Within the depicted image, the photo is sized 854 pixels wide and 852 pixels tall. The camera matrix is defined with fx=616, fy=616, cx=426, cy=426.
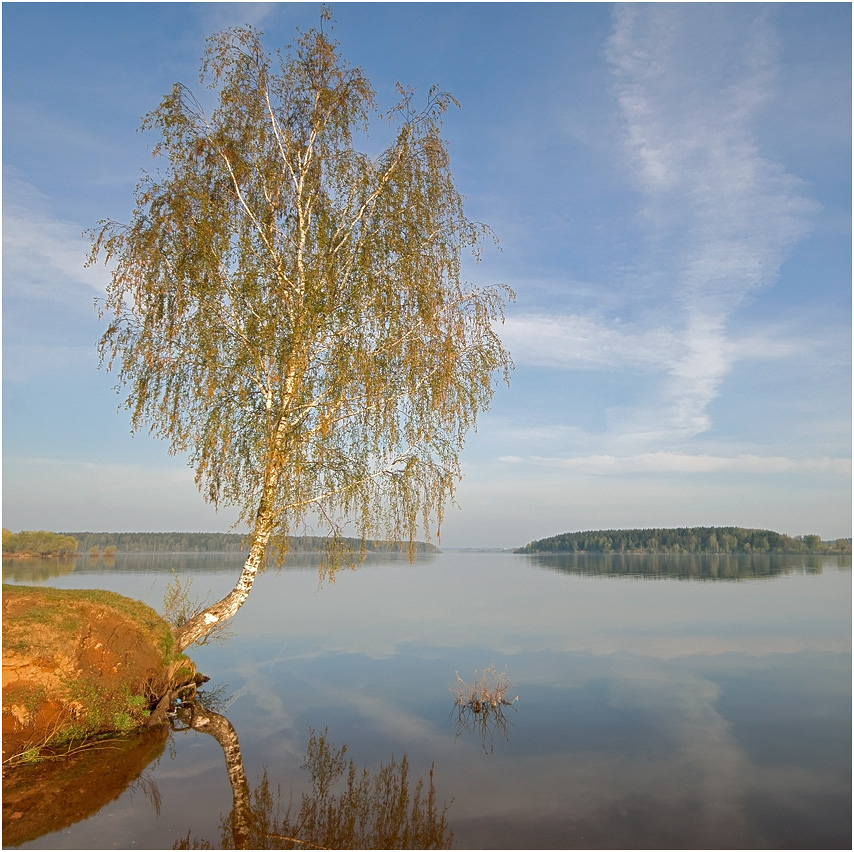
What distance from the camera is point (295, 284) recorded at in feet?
44.7

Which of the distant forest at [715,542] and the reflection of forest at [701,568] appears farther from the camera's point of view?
the distant forest at [715,542]

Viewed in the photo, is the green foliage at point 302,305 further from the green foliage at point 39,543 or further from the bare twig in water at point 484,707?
the green foliage at point 39,543

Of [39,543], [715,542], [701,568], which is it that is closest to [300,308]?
[701,568]

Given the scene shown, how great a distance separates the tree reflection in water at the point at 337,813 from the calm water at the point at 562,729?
0.76 ft

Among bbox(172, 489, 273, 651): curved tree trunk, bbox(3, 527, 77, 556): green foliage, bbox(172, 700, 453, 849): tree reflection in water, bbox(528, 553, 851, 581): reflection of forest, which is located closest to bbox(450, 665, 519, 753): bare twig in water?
bbox(172, 700, 453, 849): tree reflection in water

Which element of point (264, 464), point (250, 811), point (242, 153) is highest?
point (242, 153)

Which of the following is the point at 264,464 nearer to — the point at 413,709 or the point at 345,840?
the point at 413,709

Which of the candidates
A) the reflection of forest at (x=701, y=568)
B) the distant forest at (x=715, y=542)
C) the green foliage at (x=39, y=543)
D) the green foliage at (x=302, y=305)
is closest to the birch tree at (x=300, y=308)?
the green foliage at (x=302, y=305)

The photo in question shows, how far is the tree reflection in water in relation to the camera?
22.9 ft

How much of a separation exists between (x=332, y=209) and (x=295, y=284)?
220 centimetres

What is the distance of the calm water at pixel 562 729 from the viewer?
750 centimetres

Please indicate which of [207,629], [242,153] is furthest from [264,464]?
[242,153]

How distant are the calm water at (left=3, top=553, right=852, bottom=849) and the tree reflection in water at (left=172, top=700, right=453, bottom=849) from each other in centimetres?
23

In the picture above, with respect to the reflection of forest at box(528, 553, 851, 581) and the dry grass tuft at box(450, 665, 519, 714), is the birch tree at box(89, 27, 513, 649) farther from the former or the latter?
the reflection of forest at box(528, 553, 851, 581)
